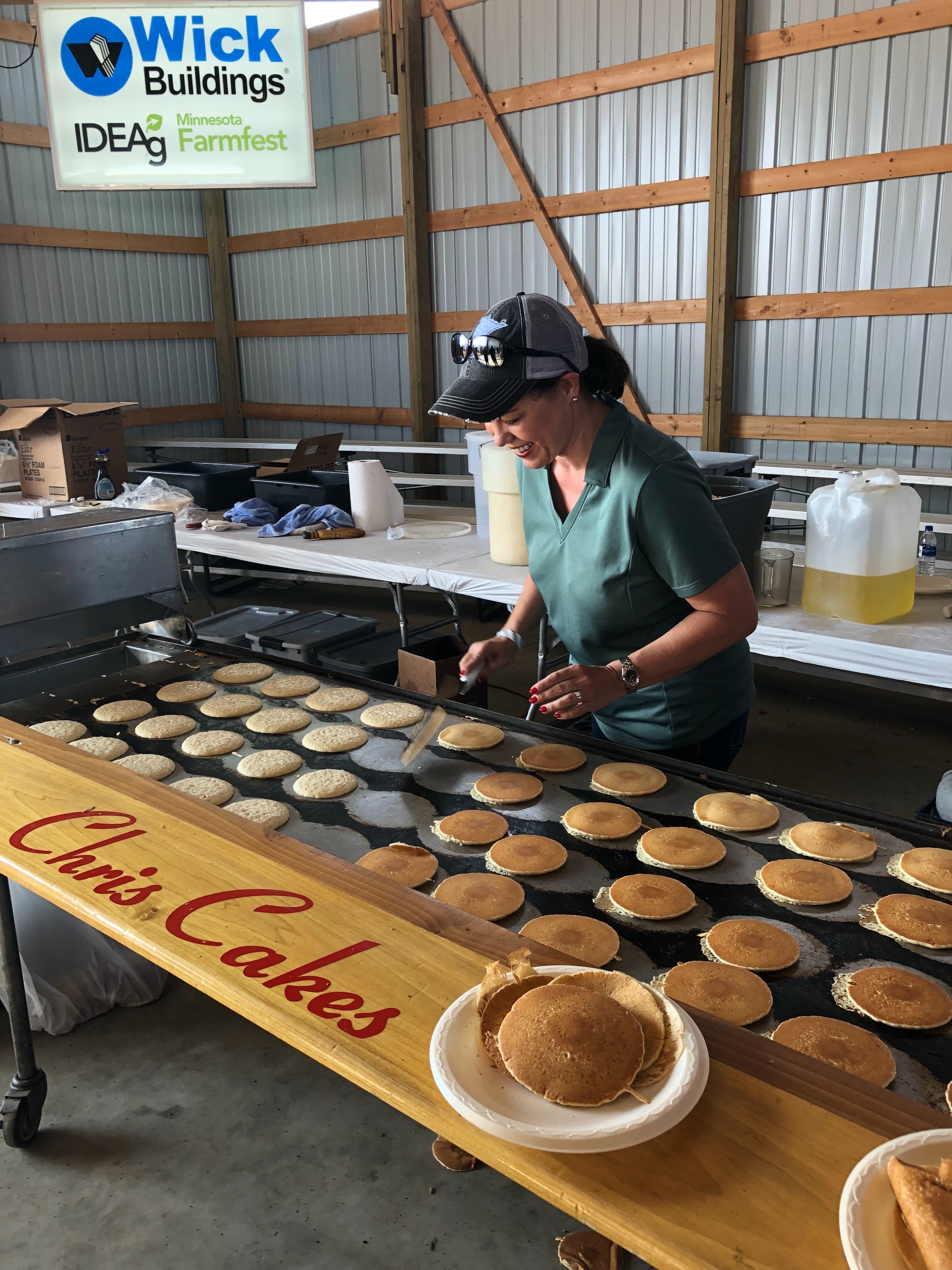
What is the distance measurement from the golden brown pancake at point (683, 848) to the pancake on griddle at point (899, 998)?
29 centimetres

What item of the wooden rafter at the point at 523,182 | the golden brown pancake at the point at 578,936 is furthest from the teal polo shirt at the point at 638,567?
the wooden rafter at the point at 523,182

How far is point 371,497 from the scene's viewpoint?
164 inches

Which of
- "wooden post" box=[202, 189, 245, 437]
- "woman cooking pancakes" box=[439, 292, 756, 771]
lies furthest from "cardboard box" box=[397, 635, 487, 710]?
"wooden post" box=[202, 189, 245, 437]

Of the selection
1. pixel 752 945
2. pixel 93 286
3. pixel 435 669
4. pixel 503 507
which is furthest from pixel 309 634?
pixel 93 286

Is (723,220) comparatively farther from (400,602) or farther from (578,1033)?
(578,1033)

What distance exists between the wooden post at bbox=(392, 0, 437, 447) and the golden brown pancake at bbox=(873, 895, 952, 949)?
20.1 feet

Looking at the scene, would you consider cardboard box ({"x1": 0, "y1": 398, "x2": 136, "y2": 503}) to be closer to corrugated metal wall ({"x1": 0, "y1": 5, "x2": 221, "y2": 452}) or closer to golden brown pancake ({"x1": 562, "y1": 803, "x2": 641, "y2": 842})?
corrugated metal wall ({"x1": 0, "y1": 5, "x2": 221, "y2": 452})

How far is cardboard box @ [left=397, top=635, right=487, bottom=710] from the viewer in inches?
89.7

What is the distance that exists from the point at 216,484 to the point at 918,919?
14.2 feet

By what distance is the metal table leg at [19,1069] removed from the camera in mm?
1907

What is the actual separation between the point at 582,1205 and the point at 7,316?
856 cm

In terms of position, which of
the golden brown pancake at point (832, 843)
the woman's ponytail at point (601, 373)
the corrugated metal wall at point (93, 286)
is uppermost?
the corrugated metal wall at point (93, 286)

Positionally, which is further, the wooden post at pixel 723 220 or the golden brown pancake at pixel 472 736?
the wooden post at pixel 723 220

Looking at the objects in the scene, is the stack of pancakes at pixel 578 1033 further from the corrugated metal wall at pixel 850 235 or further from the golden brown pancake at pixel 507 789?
the corrugated metal wall at pixel 850 235
